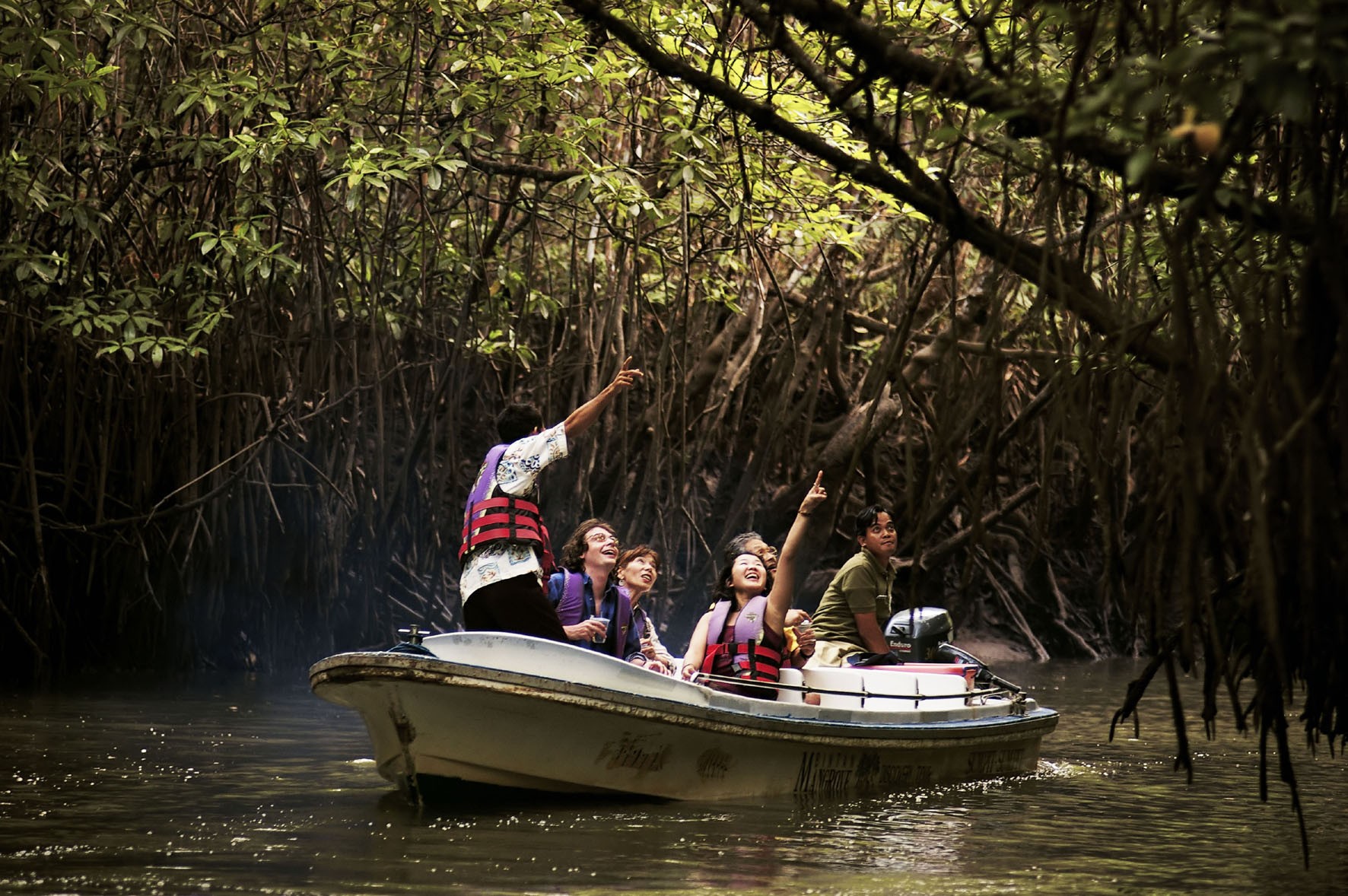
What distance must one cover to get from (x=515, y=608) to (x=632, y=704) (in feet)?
1.89

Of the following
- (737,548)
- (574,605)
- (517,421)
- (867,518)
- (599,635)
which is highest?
(517,421)

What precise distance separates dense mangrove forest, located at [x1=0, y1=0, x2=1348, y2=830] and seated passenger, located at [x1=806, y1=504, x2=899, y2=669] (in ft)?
1.91

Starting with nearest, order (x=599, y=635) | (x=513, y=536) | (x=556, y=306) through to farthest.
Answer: (x=513, y=536) < (x=599, y=635) < (x=556, y=306)

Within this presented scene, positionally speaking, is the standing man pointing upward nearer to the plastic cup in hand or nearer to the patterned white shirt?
the patterned white shirt

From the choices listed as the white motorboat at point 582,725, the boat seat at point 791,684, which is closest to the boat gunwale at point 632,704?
the white motorboat at point 582,725

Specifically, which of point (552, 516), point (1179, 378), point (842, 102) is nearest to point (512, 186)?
point (552, 516)

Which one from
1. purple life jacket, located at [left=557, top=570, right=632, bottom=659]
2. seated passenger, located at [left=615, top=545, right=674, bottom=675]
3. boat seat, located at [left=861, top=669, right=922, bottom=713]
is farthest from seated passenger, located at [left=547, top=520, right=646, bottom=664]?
boat seat, located at [left=861, top=669, right=922, bottom=713]

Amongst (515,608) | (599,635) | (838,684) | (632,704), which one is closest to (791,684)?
(838,684)

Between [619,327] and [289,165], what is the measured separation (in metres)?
2.66

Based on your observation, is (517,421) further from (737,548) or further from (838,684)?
(838,684)

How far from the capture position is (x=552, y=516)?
12.2 meters

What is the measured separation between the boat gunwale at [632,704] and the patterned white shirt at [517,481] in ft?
1.60

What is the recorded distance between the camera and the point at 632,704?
6.10 m

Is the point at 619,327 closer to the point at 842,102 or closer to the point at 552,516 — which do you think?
the point at 552,516
